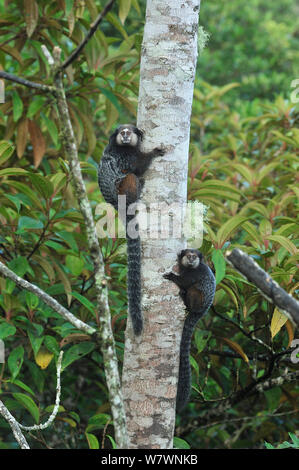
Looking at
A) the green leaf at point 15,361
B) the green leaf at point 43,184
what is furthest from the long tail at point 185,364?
the green leaf at point 43,184

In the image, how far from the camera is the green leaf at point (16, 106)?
9.89 ft

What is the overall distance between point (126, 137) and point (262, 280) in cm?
131

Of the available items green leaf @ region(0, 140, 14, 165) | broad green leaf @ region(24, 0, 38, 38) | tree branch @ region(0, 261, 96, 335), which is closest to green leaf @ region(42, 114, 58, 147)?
broad green leaf @ region(24, 0, 38, 38)

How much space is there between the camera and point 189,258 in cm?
211

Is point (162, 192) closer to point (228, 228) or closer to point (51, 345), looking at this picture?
point (228, 228)

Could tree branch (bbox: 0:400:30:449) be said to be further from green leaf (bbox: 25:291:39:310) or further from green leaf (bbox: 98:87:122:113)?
green leaf (bbox: 98:87:122:113)

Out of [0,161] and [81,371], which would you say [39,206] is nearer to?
[0,161]

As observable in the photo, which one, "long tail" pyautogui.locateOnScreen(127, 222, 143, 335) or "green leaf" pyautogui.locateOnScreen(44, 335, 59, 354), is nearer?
"long tail" pyautogui.locateOnScreen(127, 222, 143, 335)

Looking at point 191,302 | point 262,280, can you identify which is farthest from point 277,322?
point 262,280

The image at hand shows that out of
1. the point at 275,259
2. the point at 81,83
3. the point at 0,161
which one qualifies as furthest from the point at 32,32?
the point at 275,259

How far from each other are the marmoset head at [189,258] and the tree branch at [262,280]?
2.04 feet

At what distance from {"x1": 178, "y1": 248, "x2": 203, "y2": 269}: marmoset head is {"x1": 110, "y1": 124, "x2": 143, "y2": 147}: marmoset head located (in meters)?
0.48

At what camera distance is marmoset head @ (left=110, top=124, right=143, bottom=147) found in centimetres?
234
